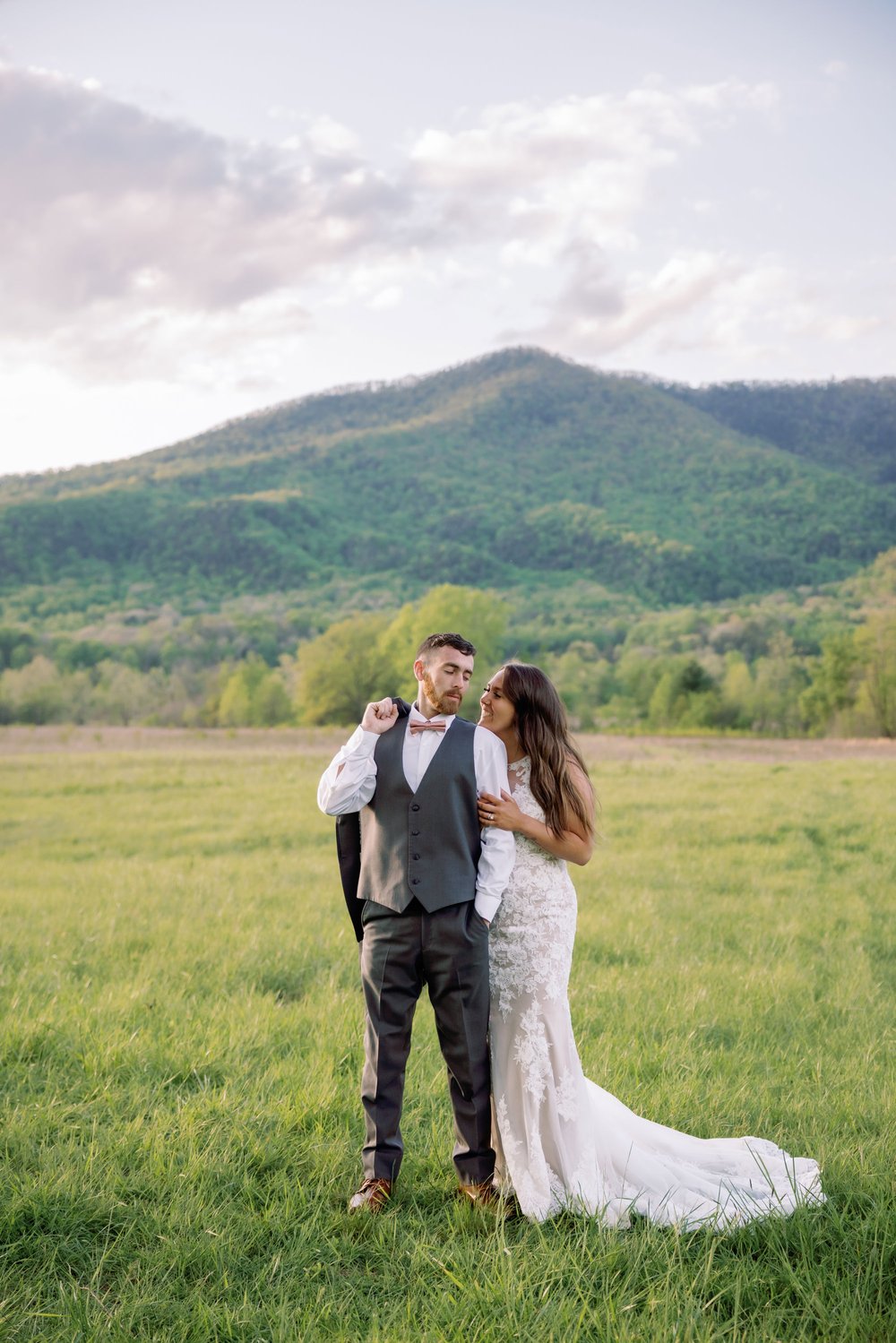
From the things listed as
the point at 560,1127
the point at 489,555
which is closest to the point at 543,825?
the point at 560,1127

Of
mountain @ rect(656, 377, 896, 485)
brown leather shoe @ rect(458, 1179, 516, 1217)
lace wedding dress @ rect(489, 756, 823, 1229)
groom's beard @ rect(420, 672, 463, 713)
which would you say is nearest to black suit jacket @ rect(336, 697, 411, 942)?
groom's beard @ rect(420, 672, 463, 713)

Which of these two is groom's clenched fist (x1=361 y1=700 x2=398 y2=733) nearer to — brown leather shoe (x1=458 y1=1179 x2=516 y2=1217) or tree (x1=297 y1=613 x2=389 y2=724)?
brown leather shoe (x1=458 y1=1179 x2=516 y2=1217)

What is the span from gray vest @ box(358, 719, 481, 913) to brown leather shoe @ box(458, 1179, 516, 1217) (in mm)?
1201

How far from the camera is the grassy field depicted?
126 inches

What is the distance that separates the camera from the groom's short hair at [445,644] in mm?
3881

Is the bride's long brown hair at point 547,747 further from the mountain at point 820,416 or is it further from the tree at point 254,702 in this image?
the mountain at point 820,416

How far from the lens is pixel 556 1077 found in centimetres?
385

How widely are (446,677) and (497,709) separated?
1.15ft

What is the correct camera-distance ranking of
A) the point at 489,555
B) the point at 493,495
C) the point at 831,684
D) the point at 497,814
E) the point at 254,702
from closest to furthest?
the point at 497,814 → the point at 831,684 → the point at 254,702 → the point at 489,555 → the point at 493,495

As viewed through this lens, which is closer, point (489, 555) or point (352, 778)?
point (352, 778)

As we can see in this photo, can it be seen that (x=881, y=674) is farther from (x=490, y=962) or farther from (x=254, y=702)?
(x=490, y=962)

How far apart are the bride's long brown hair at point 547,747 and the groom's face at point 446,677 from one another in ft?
0.93

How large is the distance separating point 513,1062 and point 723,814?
12.1m

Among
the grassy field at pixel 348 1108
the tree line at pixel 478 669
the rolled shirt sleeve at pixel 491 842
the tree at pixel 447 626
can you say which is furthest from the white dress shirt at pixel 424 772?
the tree at pixel 447 626
